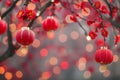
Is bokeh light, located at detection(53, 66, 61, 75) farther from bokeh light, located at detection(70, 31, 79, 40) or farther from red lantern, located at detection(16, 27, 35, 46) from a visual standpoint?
red lantern, located at detection(16, 27, 35, 46)

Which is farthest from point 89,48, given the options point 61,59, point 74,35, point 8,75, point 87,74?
point 8,75

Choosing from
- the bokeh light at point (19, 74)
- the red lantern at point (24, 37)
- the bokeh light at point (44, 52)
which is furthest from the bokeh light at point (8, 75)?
the red lantern at point (24, 37)

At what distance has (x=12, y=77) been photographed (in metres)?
10.5

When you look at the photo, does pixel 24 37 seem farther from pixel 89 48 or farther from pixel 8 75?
pixel 89 48

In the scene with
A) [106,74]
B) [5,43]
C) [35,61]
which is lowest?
[106,74]

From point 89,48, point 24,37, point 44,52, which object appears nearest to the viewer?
Result: point 24,37

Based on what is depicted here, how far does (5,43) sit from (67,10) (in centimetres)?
230

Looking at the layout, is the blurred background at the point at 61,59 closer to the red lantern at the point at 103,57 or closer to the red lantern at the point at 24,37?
the red lantern at the point at 103,57

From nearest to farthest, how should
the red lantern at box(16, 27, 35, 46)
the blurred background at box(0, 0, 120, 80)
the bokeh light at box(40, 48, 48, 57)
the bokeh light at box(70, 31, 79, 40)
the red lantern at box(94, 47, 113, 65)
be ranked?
the red lantern at box(16, 27, 35, 46) < the red lantern at box(94, 47, 113, 65) < the blurred background at box(0, 0, 120, 80) < the bokeh light at box(40, 48, 48, 57) < the bokeh light at box(70, 31, 79, 40)

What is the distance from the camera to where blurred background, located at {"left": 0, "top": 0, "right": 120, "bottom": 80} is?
10383mm

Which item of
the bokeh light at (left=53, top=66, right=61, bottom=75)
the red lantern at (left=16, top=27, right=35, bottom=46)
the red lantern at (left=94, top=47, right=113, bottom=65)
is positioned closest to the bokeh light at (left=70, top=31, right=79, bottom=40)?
the bokeh light at (left=53, top=66, right=61, bottom=75)

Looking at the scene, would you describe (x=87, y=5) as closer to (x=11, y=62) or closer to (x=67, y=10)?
(x=67, y=10)

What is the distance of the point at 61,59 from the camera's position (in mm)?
10789

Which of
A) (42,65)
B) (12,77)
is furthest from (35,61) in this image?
(12,77)
